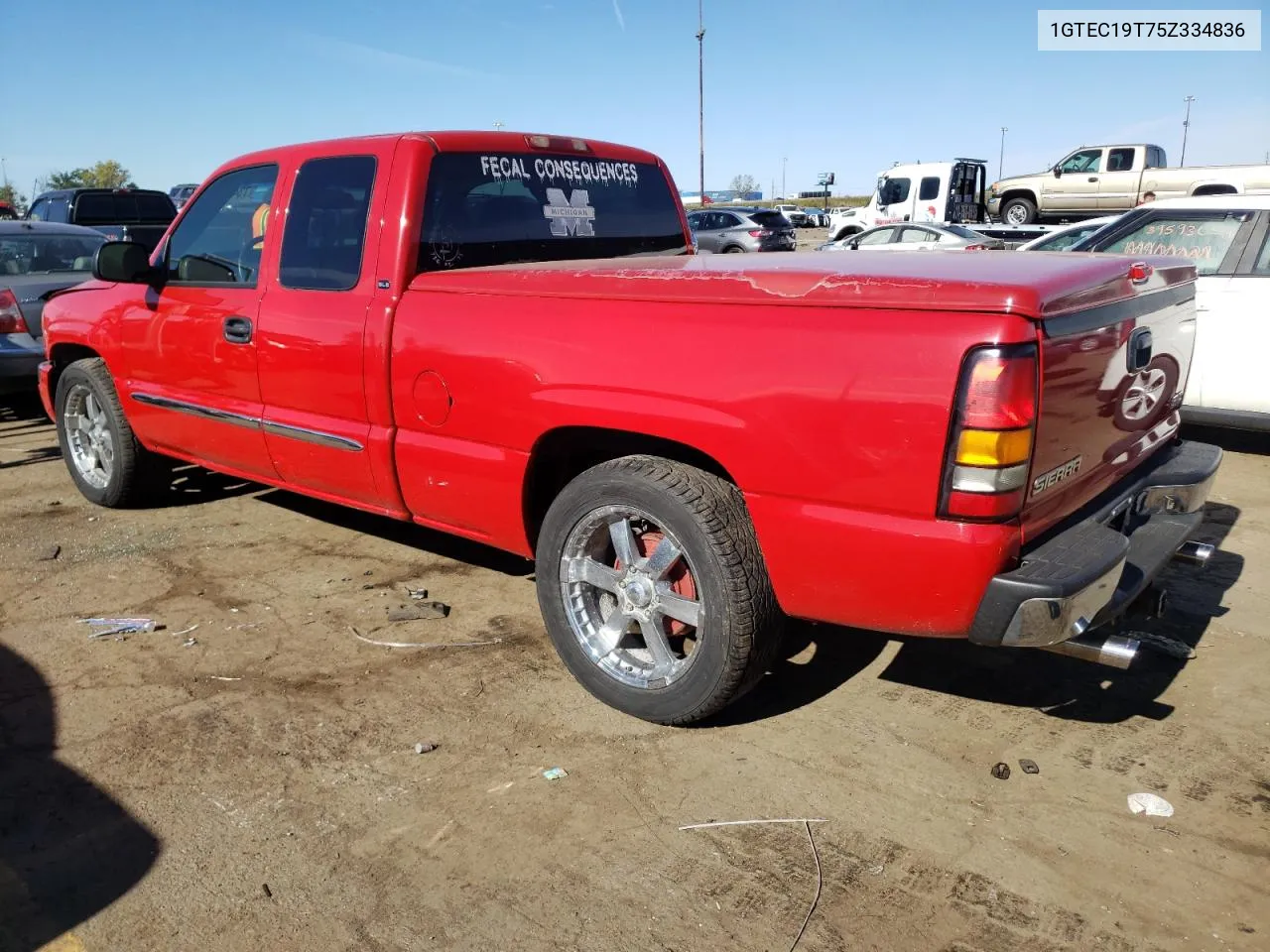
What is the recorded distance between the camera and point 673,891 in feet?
7.91

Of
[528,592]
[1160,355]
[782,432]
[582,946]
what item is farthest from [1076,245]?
[582,946]

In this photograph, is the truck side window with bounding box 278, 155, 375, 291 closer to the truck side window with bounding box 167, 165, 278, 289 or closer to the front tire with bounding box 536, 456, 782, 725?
the truck side window with bounding box 167, 165, 278, 289

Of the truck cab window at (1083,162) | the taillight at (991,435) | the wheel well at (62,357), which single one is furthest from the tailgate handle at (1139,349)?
the truck cab window at (1083,162)

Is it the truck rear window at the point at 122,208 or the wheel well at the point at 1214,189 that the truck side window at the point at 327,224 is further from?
the wheel well at the point at 1214,189

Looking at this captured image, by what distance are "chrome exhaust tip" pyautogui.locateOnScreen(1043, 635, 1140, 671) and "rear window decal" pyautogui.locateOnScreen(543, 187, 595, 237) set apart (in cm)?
261

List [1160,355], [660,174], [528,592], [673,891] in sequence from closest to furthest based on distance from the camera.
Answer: [673,891], [1160,355], [528,592], [660,174]

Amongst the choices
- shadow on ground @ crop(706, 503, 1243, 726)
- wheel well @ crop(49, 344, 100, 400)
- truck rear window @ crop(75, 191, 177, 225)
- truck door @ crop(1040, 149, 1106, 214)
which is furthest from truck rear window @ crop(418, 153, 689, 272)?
truck door @ crop(1040, 149, 1106, 214)

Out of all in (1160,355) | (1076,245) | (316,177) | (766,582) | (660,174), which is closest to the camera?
(766,582)

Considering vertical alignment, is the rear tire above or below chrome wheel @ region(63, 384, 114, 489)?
above

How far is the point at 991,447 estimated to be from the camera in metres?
2.36

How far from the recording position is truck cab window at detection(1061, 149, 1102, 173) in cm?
2198

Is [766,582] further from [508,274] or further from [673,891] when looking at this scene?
[508,274]

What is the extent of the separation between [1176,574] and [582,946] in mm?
3460

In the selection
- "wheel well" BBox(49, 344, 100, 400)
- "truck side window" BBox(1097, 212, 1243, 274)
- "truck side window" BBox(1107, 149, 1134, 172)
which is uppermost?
"truck side window" BBox(1107, 149, 1134, 172)
